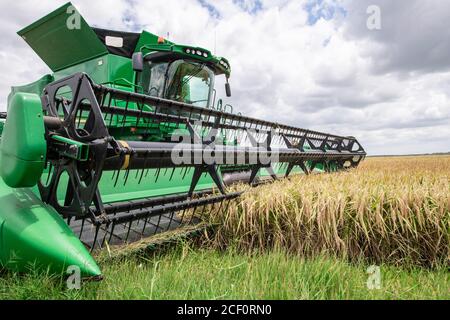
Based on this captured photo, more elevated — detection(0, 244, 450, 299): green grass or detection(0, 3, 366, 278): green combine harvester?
detection(0, 3, 366, 278): green combine harvester

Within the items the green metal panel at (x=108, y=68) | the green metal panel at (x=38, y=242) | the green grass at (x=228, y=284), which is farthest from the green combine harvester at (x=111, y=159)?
the green metal panel at (x=108, y=68)

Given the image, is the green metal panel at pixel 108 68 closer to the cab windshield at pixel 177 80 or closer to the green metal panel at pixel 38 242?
the cab windshield at pixel 177 80

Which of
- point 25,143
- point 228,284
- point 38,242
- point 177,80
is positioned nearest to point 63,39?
point 177,80

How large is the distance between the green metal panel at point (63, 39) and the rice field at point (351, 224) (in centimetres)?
371

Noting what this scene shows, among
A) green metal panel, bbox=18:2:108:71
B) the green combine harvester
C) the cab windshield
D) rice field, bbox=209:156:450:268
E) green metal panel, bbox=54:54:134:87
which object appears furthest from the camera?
green metal panel, bbox=54:54:134:87

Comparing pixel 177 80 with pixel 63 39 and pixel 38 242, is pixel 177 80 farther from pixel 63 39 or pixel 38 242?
pixel 38 242

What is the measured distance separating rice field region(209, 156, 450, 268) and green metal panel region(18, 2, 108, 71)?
3.71 m

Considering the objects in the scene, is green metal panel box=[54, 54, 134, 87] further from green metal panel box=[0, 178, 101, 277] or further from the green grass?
the green grass

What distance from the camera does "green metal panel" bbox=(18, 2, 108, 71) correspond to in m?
4.80

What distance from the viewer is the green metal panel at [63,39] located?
4.80 meters

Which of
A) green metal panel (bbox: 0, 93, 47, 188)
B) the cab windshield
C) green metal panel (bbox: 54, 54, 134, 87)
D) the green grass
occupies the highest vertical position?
green metal panel (bbox: 54, 54, 134, 87)

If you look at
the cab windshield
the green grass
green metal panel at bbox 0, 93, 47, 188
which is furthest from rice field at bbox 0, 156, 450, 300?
the cab windshield
